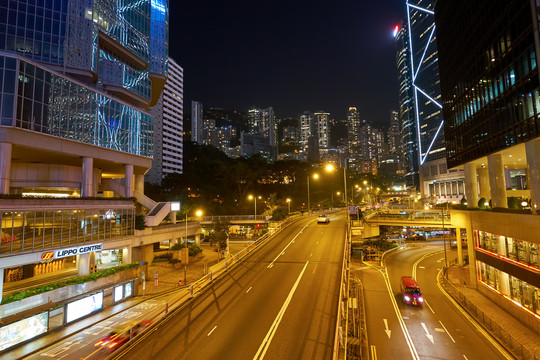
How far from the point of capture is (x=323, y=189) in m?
111

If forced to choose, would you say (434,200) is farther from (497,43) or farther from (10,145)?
(10,145)

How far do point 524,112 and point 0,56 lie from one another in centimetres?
4648

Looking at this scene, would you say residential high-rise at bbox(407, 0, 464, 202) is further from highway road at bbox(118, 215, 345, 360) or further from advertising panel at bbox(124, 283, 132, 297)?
advertising panel at bbox(124, 283, 132, 297)

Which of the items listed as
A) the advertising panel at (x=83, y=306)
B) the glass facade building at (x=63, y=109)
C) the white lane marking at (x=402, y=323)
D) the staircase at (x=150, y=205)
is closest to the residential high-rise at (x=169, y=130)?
the staircase at (x=150, y=205)

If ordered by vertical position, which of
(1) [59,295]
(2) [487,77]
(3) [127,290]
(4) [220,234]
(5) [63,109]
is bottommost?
(3) [127,290]

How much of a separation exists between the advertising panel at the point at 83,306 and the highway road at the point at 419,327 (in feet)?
63.0

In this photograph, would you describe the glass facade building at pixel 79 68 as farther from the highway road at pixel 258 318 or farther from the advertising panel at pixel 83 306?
the highway road at pixel 258 318

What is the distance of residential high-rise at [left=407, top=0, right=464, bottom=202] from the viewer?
107500mm

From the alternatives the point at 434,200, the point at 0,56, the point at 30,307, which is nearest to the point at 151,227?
the point at 30,307

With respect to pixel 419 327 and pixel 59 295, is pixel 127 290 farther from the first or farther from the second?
pixel 419 327

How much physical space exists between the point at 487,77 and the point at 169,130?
13542 centimetres

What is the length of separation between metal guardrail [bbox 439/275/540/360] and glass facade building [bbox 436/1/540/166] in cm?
1490

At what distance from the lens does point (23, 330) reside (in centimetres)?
1612

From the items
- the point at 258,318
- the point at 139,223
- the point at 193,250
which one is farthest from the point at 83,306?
the point at 193,250
